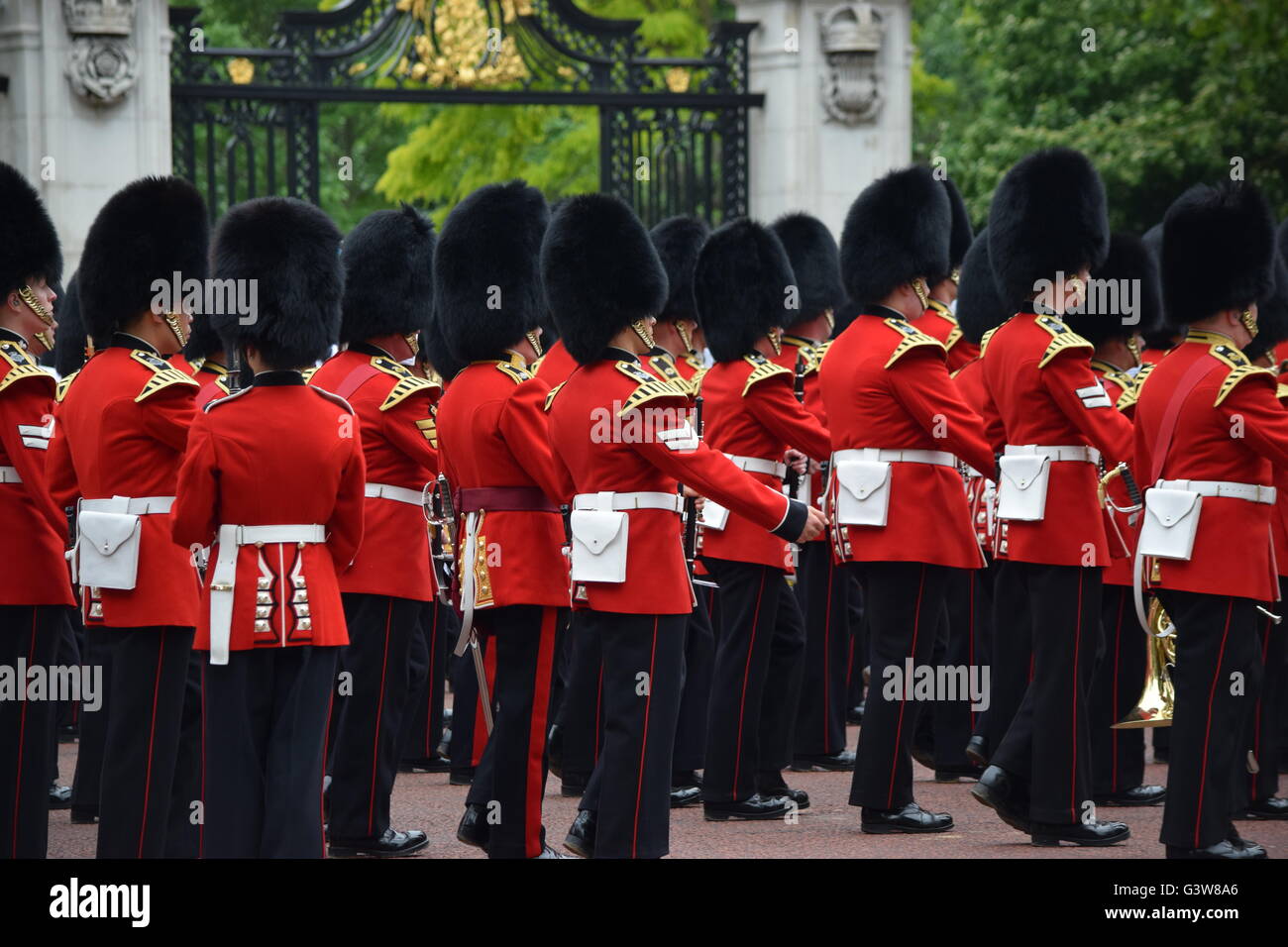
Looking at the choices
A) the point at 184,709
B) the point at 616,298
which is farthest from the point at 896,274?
the point at 184,709

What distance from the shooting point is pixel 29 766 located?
5.82m

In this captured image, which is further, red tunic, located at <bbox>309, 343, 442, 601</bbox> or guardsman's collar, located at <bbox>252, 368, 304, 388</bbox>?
red tunic, located at <bbox>309, 343, 442, 601</bbox>

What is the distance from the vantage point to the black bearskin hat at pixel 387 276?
698cm

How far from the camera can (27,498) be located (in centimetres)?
591

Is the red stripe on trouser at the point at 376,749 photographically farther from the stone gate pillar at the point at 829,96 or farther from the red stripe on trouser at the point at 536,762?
the stone gate pillar at the point at 829,96

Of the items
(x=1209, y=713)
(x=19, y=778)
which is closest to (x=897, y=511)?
Answer: (x=1209, y=713)

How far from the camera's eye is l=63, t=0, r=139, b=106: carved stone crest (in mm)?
12703

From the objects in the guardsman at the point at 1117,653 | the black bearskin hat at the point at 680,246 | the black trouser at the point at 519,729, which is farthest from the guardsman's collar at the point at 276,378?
the black bearskin hat at the point at 680,246

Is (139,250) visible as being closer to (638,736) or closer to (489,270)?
(489,270)

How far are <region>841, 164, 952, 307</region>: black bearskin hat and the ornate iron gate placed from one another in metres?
6.28

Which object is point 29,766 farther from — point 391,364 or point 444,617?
point 444,617

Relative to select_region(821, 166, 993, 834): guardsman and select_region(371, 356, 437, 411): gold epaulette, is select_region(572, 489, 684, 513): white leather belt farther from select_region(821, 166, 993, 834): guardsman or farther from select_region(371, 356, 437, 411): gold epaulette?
select_region(821, 166, 993, 834): guardsman

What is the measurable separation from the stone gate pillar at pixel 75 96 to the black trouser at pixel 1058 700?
25.3 feet

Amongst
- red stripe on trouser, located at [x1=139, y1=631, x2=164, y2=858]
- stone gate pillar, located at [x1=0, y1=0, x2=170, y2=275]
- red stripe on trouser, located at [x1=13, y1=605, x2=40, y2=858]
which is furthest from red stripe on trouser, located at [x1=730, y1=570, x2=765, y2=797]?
stone gate pillar, located at [x1=0, y1=0, x2=170, y2=275]
